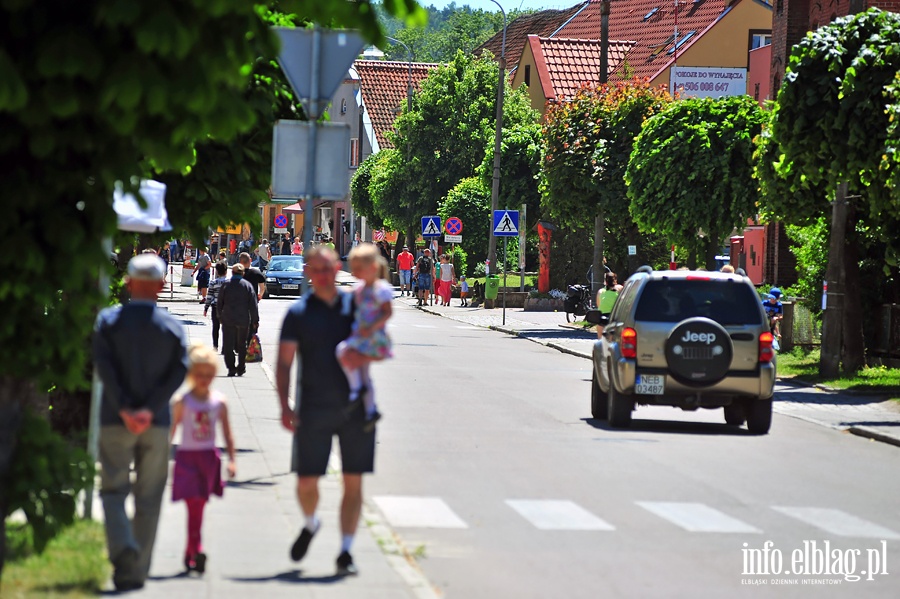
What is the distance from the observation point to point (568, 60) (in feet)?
240

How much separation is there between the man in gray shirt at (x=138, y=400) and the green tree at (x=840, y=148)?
1616 centimetres

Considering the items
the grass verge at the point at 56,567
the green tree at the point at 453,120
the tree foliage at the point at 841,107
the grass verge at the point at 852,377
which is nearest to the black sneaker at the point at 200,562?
the grass verge at the point at 56,567

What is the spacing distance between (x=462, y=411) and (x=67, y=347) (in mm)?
12551

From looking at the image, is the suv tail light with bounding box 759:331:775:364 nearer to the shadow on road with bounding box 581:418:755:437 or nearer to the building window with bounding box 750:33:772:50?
the shadow on road with bounding box 581:418:755:437

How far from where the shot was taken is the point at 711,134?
3419 centimetres

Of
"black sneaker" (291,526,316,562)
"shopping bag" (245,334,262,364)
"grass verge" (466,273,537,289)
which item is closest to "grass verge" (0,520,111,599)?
"black sneaker" (291,526,316,562)

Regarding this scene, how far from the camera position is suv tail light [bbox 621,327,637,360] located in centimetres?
1773

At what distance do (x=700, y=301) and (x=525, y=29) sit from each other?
79.9m

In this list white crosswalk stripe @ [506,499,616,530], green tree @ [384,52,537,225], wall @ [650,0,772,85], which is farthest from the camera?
green tree @ [384,52,537,225]

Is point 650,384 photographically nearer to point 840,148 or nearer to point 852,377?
point 840,148

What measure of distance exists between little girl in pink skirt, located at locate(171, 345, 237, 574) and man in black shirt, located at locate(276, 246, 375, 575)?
0.41 metres

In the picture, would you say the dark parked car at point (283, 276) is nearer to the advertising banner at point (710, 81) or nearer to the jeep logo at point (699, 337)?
the advertising banner at point (710, 81)

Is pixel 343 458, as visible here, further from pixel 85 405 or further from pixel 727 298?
pixel 727 298

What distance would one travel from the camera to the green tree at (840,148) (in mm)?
23922
